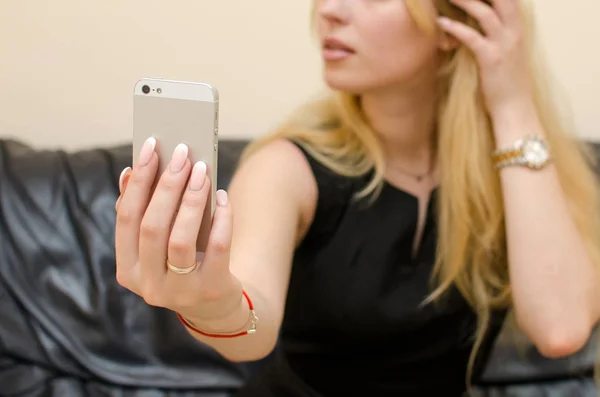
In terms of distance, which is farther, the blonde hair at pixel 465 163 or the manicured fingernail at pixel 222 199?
the blonde hair at pixel 465 163

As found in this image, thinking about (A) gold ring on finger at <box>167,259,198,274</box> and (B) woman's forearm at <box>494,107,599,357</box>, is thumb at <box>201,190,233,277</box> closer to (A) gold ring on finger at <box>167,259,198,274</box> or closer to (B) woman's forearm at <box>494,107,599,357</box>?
(A) gold ring on finger at <box>167,259,198,274</box>

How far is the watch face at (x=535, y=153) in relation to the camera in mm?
863

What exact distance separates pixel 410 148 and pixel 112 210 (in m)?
0.60

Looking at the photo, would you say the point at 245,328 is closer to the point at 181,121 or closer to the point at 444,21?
the point at 181,121

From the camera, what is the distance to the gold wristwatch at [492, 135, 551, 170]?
0.86 m

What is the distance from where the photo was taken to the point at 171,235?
0.50m

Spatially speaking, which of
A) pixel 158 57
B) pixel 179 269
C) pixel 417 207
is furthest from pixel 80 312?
pixel 179 269

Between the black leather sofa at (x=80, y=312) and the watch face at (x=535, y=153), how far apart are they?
43cm

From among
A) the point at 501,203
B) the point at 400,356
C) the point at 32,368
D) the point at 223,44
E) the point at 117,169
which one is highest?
the point at 223,44

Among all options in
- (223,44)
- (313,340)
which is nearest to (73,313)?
(313,340)

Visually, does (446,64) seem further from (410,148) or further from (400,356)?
(400,356)

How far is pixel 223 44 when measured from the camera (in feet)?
4.55

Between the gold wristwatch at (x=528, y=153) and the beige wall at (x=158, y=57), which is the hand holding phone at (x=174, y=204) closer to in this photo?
the gold wristwatch at (x=528, y=153)

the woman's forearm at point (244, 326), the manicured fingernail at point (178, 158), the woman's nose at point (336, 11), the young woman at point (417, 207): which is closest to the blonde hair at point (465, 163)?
the young woman at point (417, 207)
